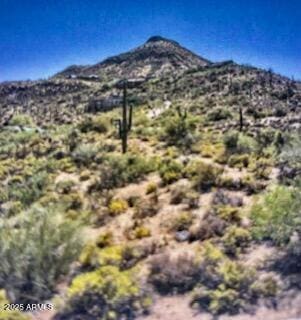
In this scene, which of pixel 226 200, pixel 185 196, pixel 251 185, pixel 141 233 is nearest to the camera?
pixel 141 233

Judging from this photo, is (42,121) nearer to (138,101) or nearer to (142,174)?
Result: (138,101)

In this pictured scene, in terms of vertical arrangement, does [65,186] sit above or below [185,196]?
below

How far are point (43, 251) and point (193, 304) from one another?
3.20 meters

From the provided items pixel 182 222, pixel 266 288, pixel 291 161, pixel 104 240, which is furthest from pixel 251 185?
pixel 266 288

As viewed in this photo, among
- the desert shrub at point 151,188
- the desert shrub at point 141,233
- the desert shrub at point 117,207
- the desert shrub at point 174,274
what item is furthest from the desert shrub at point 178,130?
the desert shrub at point 174,274

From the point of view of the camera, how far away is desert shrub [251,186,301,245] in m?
11.7

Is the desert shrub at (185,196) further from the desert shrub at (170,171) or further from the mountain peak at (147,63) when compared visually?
the mountain peak at (147,63)

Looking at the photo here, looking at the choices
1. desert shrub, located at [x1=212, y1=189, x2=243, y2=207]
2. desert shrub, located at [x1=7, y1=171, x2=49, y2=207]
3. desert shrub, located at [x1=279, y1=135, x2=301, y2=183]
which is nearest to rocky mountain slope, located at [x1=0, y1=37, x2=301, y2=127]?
desert shrub, located at [x1=279, y1=135, x2=301, y2=183]

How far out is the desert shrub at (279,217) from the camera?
38.4 ft

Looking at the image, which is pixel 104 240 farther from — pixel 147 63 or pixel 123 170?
pixel 147 63

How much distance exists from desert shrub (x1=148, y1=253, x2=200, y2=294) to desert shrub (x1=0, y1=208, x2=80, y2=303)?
72.2 inches

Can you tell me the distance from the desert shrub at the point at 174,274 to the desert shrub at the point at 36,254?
6.02 ft

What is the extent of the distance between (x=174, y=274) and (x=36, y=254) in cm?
272

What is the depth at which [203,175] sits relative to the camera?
19781 mm
